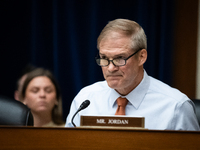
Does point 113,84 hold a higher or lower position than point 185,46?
lower

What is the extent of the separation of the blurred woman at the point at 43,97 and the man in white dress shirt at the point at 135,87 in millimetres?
618

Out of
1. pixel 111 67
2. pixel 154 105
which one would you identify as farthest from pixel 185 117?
pixel 111 67

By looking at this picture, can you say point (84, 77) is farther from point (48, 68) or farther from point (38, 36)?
point (38, 36)

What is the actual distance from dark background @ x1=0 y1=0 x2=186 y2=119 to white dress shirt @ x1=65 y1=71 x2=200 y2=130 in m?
0.64

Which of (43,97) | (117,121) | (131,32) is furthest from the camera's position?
(43,97)

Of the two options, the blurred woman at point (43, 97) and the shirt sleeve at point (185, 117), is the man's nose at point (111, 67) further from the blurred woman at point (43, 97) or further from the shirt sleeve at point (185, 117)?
the blurred woman at point (43, 97)

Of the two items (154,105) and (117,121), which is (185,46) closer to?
(154,105)

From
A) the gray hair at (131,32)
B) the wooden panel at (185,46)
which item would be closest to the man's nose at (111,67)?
the gray hair at (131,32)

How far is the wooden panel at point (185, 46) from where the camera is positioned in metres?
2.43

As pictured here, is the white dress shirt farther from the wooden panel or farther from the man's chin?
the wooden panel

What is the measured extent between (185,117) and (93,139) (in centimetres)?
73

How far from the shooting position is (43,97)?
2355 mm

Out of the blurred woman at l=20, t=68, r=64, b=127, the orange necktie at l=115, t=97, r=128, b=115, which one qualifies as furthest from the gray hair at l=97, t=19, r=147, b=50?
the blurred woman at l=20, t=68, r=64, b=127

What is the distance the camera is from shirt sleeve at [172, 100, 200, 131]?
1501mm
